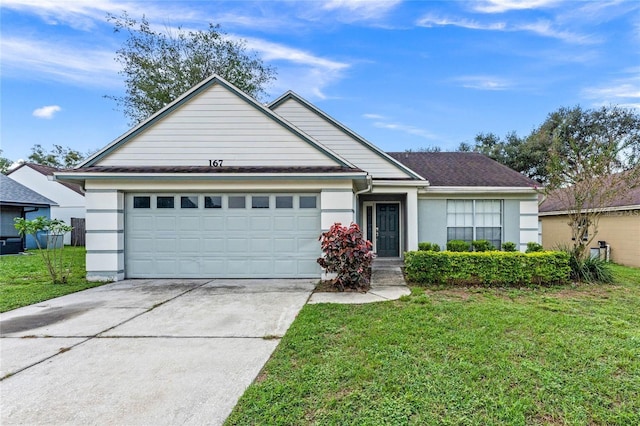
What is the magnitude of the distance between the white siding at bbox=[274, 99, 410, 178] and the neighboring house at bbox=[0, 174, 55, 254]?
1622 cm

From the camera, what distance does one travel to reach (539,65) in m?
14.7

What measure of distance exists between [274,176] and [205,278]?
11.0ft

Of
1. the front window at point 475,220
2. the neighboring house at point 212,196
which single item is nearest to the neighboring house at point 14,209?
the neighboring house at point 212,196

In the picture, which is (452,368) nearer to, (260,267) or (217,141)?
(260,267)

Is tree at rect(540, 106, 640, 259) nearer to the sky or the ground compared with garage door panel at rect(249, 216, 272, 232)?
nearer to the sky

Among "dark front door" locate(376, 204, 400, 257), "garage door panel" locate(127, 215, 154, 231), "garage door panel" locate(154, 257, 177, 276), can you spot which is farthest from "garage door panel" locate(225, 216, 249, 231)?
"dark front door" locate(376, 204, 400, 257)

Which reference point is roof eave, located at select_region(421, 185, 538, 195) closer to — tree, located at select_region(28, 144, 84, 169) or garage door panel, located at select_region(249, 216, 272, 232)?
garage door panel, located at select_region(249, 216, 272, 232)

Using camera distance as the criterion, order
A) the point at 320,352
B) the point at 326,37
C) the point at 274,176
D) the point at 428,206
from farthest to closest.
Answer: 1. the point at 326,37
2. the point at 428,206
3. the point at 274,176
4. the point at 320,352

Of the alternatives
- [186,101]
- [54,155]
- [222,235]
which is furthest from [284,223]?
[54,155]

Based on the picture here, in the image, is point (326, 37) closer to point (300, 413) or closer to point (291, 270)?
point (291, 270)

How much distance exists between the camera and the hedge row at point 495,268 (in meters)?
7.49

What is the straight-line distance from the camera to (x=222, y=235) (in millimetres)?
8641

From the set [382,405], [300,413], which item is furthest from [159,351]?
[382,405]

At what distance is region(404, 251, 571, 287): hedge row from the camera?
Result: 7488 millimetres
